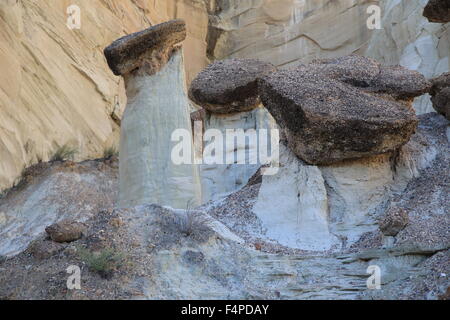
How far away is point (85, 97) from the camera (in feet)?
80.9

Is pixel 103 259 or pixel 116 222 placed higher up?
pixel 103 259

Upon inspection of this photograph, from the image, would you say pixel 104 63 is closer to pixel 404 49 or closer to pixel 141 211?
pixel 404 49

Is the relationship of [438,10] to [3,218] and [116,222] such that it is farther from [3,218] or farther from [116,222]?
[3,218]

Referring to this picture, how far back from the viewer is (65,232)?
11.0m

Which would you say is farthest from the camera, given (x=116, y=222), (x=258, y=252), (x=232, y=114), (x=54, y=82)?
(x=54, y=82)

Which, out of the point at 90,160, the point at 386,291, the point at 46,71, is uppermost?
the point at 386,291

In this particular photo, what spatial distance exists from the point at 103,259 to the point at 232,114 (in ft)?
30.6

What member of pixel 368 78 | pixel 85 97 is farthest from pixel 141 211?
pixel 85 97

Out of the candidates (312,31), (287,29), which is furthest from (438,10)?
(287,29)

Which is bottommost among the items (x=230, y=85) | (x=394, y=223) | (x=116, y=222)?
(x=230, y=85)

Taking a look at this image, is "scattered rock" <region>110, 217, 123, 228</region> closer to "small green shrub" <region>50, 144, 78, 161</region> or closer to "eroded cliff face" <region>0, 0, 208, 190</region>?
"eroded cliff face" <region>0, 0, 208, 190</region>
